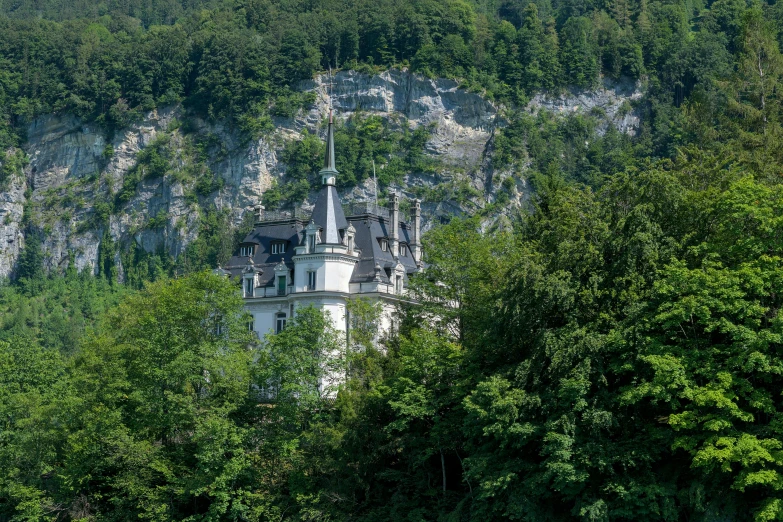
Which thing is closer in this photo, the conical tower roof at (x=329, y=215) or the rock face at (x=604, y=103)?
the conical tower roof at (x=329, y=215)

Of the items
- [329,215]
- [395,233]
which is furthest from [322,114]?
[329,215]

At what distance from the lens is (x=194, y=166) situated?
162 meters

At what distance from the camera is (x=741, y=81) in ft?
244

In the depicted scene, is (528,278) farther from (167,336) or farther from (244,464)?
(167,336)

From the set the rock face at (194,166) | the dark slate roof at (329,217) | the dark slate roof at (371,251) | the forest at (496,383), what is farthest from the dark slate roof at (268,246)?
the rock face at (194,166)

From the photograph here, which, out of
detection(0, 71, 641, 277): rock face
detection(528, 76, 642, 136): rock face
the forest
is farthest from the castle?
detection(528, 76, 642, 136): rock face

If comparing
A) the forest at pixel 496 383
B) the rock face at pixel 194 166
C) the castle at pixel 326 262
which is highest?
the rock face at pixel 194 166

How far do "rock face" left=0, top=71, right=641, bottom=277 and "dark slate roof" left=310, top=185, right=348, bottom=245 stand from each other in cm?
7739

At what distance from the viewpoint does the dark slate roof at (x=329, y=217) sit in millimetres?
68312

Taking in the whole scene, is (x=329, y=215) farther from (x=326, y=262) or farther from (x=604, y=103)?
(x=604, y=103)

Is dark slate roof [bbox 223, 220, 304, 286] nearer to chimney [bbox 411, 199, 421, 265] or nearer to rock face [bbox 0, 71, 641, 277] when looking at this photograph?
chimney [bbox 411, 199, 421, 265]

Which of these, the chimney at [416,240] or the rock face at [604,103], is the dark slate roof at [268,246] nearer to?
the chimney at [416,240]

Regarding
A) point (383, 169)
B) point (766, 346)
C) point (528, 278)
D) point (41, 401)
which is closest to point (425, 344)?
point (528, 278)

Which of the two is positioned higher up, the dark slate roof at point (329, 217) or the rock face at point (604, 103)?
the rock face at point (604, 103)
